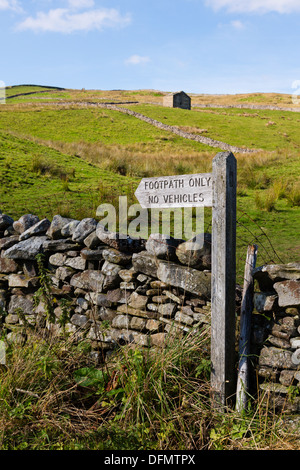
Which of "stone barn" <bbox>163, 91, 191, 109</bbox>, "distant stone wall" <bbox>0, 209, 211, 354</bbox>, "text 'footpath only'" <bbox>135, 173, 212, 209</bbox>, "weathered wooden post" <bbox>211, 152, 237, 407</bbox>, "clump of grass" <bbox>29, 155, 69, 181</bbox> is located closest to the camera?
"weathered wooden post" <bbox>211, 152, 237, 407</bbox>

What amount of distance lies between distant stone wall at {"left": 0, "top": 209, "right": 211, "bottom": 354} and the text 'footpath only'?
0.48 m

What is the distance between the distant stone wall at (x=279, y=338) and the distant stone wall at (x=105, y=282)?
564 millimetres

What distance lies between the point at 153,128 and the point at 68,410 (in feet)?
119

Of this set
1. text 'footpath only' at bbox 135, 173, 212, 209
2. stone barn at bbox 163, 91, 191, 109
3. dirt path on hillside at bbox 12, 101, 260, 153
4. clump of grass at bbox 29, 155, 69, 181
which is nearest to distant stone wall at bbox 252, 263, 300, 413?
text 'footpath only' at bbox 135, 173, 212, 209

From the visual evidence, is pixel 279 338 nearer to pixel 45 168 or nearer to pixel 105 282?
pixel 105 282

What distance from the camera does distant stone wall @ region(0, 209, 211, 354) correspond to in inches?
157

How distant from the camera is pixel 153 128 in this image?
3772 cm

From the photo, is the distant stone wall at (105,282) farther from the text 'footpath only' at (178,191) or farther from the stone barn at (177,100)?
the stone barn at (177,100)

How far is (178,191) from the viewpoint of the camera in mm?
3654

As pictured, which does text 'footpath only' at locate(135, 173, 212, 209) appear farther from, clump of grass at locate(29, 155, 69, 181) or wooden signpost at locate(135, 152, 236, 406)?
clump of grass at locate(29, 155, 69, 181)

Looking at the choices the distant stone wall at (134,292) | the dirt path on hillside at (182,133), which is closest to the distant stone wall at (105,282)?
the distant stone wall at (134,292)

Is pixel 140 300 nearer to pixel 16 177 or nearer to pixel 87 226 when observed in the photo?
pixel 87 226

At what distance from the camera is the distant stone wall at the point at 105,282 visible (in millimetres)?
3980
